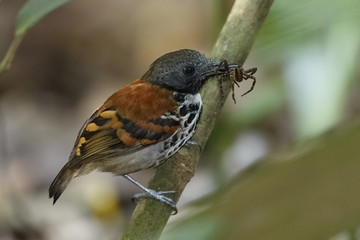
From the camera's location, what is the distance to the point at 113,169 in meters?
3.11

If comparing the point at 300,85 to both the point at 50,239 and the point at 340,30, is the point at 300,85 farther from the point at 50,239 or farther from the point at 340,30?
the point at 50,239

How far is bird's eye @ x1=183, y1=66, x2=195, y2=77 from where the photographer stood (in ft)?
10.5

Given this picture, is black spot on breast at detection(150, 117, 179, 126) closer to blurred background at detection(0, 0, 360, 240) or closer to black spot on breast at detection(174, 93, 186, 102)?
black spot on breast at detection(174, 93, 186, 102)

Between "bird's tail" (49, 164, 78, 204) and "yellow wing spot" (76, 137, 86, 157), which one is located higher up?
"yellow wing spot" (76, 137, 86, 157)

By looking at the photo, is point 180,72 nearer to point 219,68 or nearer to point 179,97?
point 179,97

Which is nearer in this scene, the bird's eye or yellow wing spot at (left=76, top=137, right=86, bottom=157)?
yellow wing spot at (left=76, top=137, right=86, bottom=157)

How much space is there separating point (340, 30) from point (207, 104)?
0.82m

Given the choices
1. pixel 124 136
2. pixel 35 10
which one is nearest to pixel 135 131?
pixel 124 136

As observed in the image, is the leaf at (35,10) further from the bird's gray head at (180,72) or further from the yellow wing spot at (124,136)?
the bird's gray head at (180,72)

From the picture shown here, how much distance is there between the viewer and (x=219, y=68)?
2.96 metres

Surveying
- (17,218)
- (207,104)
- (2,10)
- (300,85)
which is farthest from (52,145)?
(207,104)

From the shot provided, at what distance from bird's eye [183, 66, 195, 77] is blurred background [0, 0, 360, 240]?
25 cm

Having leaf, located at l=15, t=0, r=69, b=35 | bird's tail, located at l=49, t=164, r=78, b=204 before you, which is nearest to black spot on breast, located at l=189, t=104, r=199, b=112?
bird's tail, located at l=49, t=164, r=78, b=204

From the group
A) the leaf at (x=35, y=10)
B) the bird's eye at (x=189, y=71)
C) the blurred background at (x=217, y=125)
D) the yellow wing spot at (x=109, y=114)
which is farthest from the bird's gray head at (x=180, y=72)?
the leaf at (x=35, y=10)
